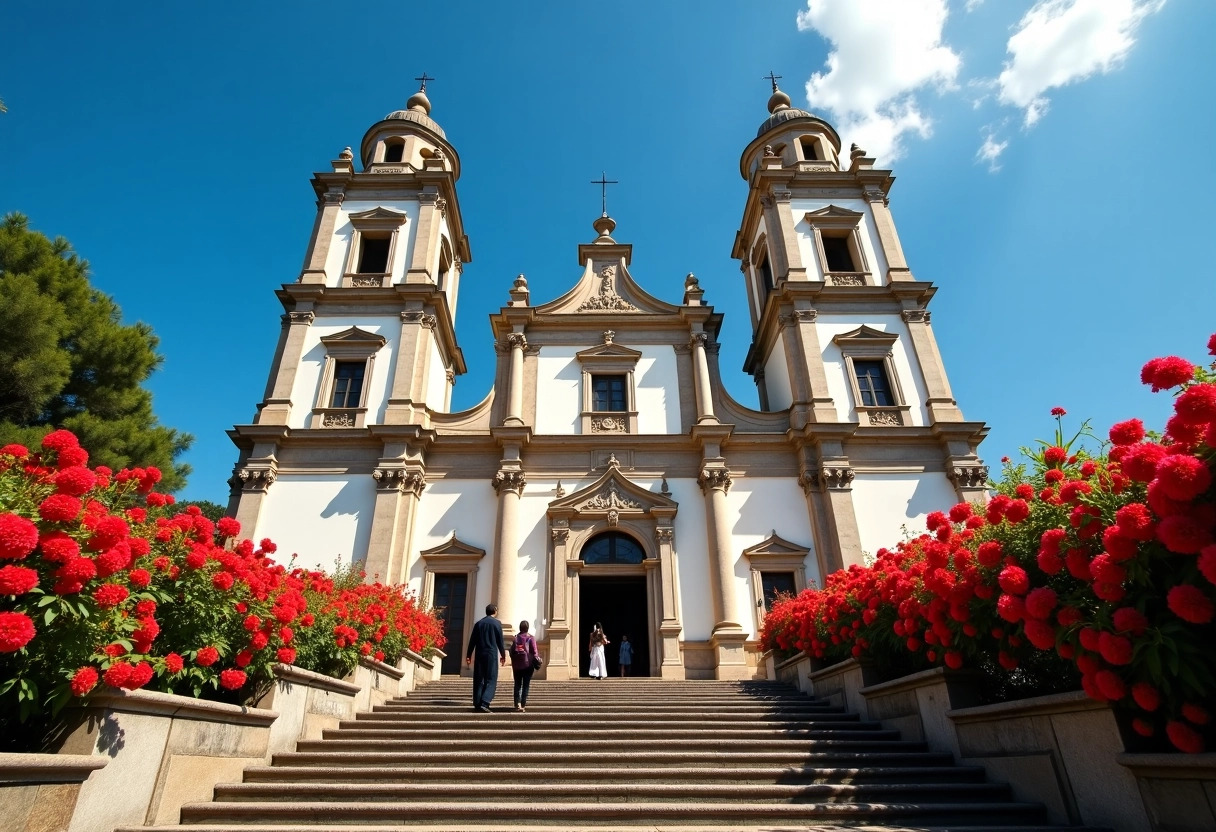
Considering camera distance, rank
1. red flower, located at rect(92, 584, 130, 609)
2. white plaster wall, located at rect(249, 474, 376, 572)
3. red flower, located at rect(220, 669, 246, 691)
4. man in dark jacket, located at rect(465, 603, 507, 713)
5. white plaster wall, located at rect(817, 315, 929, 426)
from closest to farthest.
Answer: red flower, located at rect(92, 584, 130, 609), red flower, located at rect(220, 669, 246, 691), man in dark jacket, located at rect(465, 603, 507, 713), white plaster wall, located at rect(249, 474, 376, 572), white plaster wall, located at rect(817, 315, 929, 426)

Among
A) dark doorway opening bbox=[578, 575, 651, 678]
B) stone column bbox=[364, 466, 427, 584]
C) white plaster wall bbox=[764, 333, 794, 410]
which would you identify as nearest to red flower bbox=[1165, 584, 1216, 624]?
dark doorway opening bbox=[578, 575, 651, 678]

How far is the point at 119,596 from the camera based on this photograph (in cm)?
388

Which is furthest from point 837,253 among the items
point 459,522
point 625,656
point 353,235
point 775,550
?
point 353,235

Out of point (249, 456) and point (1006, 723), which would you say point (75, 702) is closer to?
point (1006, 723)

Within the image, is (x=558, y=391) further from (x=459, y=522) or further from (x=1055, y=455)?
(x=1055, y=455)

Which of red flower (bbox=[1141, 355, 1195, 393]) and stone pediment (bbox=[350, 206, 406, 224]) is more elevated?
stone pediment (bbox=[350, 206, 406, 224])

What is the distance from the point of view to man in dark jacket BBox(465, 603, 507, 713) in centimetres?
837

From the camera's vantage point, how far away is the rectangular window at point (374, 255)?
2217cm

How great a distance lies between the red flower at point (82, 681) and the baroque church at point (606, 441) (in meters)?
11.6

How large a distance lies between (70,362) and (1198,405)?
21509 mm

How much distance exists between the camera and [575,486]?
1694 cm

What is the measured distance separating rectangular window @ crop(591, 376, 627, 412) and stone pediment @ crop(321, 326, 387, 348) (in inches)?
269

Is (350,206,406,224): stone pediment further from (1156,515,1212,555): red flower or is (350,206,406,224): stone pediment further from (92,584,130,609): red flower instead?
(1156,515,1212,555): red flower

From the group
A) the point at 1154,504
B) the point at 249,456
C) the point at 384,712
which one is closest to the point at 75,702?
the point at 384,712
